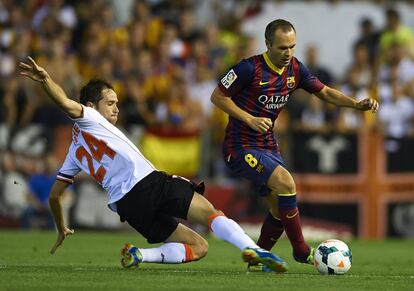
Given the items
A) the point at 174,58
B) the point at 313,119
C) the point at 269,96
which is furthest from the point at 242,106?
the point at 174,58

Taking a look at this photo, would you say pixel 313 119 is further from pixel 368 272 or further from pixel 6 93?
pixel 368 272

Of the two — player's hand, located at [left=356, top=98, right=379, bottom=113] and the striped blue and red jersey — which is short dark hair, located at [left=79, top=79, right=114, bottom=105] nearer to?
the striped blue and red jersey

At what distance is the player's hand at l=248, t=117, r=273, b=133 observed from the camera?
9797 millimetres

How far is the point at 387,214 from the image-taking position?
716 inches

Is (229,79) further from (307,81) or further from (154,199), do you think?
(154,199)

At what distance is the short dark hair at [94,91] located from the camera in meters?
9.94

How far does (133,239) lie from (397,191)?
467 centimetres

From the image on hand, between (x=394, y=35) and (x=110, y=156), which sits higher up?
(x=394, y=35)

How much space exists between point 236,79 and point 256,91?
0.28m

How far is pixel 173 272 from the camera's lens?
10.0m

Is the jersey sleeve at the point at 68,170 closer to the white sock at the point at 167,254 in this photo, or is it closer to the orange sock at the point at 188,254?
the white sock at the point at 167,254

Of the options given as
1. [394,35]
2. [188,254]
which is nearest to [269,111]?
[188,254]

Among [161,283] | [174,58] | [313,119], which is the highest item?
[174,58]

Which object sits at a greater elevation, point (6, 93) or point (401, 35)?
point (401, 35)
